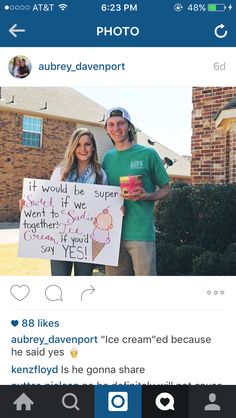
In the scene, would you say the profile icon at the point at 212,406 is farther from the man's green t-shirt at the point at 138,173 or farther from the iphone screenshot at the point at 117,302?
the man's green t-shirt at the point at 138,173

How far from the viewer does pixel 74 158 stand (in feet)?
7.16

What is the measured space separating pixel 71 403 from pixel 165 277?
0.53m

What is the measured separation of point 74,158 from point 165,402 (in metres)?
1.12

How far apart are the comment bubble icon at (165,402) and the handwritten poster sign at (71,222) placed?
53cm

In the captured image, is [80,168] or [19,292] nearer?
[19,292]

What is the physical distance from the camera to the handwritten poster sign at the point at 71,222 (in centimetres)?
191

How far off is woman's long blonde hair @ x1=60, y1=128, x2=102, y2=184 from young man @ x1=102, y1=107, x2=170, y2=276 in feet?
0.18

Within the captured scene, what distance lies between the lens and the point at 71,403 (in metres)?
1.60

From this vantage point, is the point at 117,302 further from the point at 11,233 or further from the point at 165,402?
the point at 11,233

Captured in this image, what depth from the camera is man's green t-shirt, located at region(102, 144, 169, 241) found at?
1984 millimetres

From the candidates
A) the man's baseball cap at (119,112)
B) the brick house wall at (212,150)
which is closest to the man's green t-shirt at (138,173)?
the man's baseball cap at (119,112)

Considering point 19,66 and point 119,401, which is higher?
point 19,66
